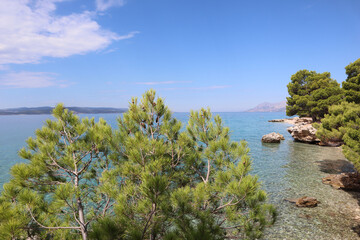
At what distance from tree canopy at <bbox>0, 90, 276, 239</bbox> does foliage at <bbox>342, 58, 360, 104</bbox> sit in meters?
18.6

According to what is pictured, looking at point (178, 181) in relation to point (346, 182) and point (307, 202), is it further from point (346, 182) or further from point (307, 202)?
point (346, 182)

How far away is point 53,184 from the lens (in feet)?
14.8

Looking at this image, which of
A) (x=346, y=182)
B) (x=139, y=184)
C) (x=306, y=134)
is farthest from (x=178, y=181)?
(x=306, y=134)

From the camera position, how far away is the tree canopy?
3475 millimetres

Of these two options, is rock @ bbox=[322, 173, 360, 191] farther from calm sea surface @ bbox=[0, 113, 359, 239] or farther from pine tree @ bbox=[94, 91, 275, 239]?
pine tree @ bbox=[94, 91, 275, 239]

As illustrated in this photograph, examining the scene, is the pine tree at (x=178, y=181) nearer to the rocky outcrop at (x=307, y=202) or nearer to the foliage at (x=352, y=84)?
the rocky outcrop at (x=307, y=202)

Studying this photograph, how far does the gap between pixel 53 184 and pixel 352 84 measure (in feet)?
77.3

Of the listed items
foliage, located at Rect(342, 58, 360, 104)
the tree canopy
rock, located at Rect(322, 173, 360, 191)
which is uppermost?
foliage, located at Rect(342, 58, 360, 104)

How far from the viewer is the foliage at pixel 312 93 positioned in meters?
35.9

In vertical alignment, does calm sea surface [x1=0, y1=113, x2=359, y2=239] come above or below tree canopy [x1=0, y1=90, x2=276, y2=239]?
below

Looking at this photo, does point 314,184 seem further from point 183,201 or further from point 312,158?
point 183,201

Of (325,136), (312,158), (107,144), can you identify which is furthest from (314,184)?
(107,144)

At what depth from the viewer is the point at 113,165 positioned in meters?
5.10

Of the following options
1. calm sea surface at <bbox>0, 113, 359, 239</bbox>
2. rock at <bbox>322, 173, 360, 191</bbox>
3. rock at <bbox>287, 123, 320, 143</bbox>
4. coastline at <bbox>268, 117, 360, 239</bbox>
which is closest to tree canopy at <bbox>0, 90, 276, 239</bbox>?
calm sea surface at <bbox>0, 113, 359, 239</bbox>
